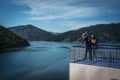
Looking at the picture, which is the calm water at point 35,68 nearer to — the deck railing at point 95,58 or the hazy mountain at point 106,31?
the deck railing at point 95,58

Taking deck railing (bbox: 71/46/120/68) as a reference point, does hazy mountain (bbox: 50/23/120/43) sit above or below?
above

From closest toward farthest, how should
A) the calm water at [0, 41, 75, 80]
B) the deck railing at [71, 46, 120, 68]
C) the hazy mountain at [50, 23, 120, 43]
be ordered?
the deck railing at [71, 46, 120, 68] → the calm water at [0, 41, 75, 80] → the hazy mountain at [50, 23, 120, 43]

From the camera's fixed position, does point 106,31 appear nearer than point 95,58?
No

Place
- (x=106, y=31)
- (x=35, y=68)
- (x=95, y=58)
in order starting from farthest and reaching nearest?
(x=106, y=31)
(x=35, y=68)
(x=95, y=58)

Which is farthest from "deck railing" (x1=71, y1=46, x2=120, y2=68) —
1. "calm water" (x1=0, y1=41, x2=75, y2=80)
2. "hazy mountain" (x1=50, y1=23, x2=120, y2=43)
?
"hazy mountain" (x1=50, y1=23, x2=120, y2=43)

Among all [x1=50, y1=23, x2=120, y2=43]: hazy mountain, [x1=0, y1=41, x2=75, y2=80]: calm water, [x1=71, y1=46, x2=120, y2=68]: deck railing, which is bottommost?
[x1=0, y1=41, x2=75, y2=80]: calm water

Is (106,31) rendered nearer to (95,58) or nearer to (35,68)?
(35,68)

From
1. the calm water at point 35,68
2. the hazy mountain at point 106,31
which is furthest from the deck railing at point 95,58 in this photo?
the hazy mountain at point 106,31

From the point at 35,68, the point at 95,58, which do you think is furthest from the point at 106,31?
the point at 95,58

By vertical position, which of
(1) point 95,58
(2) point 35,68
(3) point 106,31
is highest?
(3) point 106,31

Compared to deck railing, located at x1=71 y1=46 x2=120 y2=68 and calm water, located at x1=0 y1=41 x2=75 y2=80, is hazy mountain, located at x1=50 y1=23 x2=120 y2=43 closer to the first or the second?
calm water, located at x1=0 y1=41 x2=75 y2=80

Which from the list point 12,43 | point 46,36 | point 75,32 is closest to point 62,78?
point 12,43

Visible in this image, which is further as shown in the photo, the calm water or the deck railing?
the calm water

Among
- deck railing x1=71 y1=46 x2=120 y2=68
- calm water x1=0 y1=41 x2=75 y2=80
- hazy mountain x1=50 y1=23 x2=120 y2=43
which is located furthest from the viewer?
hazy mountain x1=50 y1=23 x2=120 y2=43
